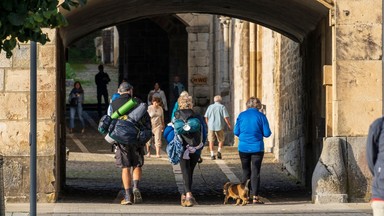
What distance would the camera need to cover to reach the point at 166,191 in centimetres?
2105

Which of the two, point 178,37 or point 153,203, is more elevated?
point 178,37

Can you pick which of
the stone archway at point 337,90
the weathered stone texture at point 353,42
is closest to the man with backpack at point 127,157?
the stone archway at point 337,90

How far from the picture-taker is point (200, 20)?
4241cm

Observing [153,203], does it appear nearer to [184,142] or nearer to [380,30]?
[184,142]

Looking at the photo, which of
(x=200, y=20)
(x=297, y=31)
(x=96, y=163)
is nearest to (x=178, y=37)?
(x=200, y=20)

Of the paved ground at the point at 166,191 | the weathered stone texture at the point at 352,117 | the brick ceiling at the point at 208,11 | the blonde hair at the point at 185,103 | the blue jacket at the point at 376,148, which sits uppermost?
the brick ceiling at the point at 208,11

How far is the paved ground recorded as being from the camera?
16.4 meters

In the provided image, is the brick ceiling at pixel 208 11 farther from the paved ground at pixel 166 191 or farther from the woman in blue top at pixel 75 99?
the woman in blue top at pixel 75 99

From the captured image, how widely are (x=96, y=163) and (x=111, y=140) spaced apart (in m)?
9.97

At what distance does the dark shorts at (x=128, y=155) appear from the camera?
57.6 feet

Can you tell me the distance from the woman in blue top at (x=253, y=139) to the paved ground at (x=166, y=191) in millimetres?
405

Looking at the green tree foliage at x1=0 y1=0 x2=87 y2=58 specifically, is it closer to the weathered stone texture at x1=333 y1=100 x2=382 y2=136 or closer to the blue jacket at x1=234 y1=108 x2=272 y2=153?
the weathered stone texture at x1=333 y1=100 x2=382 y2=136

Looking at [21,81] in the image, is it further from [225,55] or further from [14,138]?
[225,55]

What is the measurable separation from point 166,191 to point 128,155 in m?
3.54
